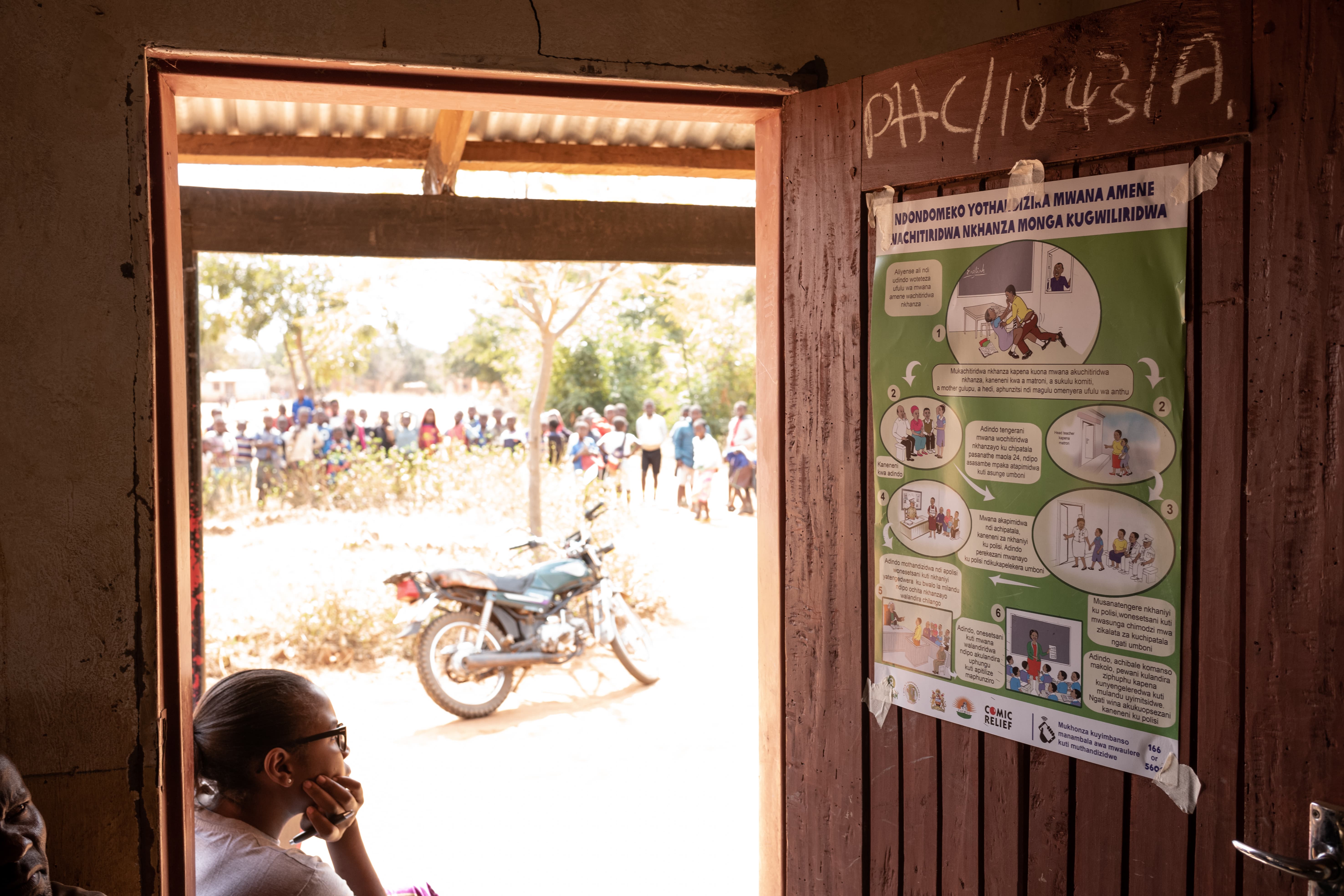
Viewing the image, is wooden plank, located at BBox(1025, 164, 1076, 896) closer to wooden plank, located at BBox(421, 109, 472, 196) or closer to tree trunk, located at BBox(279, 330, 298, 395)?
wooden plank, located at BBox(421, 109, 472, 196)

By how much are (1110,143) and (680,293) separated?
19901 mm

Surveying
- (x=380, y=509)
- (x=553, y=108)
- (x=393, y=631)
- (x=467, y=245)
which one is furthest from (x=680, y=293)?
(x=553, y=108)

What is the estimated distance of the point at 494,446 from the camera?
1387cm

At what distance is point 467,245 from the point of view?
405cm

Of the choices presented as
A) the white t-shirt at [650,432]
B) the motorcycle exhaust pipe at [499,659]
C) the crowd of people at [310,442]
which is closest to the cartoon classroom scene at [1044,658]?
the motorcycle exhaust pipe at [499,659]

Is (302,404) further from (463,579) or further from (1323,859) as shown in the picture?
(1323,859)

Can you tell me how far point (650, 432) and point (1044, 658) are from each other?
12551 millimetres

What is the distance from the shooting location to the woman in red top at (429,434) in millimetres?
13609

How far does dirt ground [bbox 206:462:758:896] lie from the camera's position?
433 cm

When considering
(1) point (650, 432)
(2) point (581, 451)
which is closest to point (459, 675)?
(2) point (581, 451)

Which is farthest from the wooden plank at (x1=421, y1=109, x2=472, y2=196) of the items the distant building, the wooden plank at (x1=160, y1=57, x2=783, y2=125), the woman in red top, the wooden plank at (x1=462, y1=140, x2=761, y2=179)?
the distant building

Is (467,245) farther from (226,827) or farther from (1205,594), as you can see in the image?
(1205,594)

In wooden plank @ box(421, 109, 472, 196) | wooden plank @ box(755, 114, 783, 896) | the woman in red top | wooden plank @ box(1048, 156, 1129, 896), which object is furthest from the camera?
the woman in red top

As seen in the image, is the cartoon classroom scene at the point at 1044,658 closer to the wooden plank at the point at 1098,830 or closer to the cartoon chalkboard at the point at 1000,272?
the wooden plank at the point at 1098,830
